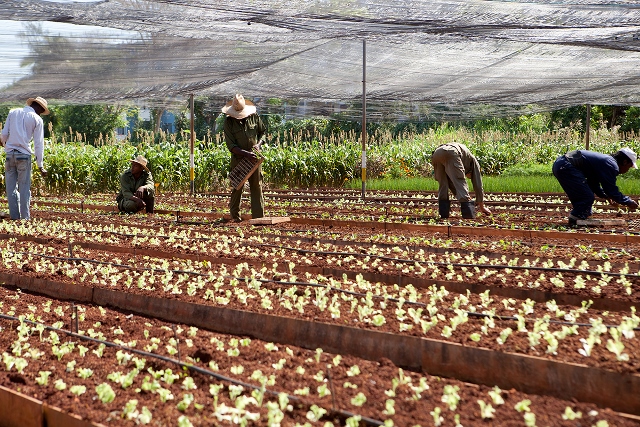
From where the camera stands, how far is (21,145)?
8.16 meters

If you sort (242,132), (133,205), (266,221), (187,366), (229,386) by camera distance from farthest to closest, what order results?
(133,205), (266,221), (242,132), (187,366), (229,386)

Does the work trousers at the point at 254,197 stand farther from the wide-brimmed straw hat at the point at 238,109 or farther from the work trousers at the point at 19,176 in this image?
the work trousers at the point at 19,176

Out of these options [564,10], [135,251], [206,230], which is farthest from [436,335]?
[564,10]

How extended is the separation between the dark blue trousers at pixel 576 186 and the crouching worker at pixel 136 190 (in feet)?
17.4

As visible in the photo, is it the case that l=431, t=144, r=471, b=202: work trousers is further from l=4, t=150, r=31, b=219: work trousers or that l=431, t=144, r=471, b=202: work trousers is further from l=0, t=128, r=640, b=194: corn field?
l=0, t=128, r=640, b=194: corn field

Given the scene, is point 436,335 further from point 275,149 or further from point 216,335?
point 275,149

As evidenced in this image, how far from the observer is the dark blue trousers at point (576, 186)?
7.15 metres

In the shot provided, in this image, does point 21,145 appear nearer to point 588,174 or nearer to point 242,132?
point 242,132

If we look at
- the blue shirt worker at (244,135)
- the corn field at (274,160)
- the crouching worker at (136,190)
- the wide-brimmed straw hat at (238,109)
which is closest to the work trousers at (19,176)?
the crouching worker at (136,190)

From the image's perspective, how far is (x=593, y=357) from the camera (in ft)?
8.87

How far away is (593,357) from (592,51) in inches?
308

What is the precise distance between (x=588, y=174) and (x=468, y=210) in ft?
4.55

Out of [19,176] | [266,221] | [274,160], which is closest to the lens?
[266,221]

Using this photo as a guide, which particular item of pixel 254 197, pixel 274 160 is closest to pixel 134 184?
pixel 254 197
